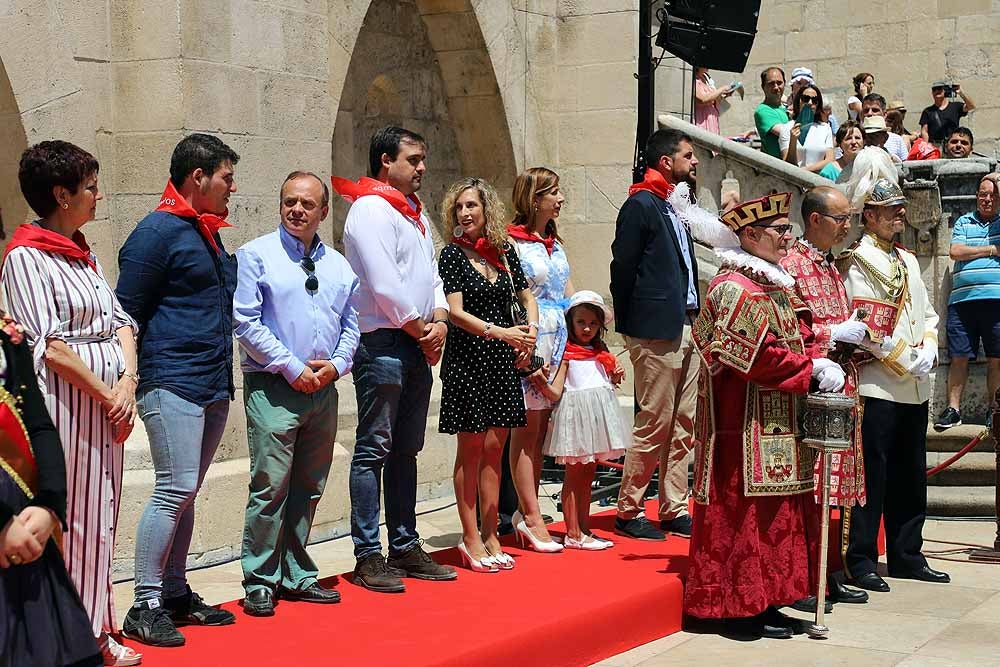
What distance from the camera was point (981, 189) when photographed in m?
9.79

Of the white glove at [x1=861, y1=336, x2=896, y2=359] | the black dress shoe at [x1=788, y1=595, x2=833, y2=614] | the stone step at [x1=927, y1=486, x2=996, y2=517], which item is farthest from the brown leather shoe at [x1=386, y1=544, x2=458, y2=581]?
the stone step at [x1=927, y1=486, x2=996, y2=517]

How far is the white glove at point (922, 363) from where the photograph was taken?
692cm

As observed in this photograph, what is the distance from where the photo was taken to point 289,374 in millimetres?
5430

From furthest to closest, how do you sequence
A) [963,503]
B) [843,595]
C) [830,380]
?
[963,503] → [843,595] → [830,380]

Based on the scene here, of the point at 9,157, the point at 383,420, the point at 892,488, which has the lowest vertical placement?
the point at 892,488

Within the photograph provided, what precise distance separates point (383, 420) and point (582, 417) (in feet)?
4.66

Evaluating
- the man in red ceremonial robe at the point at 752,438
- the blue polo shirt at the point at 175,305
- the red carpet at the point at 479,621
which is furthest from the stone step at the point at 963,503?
the blue polo shirt at the point at 175,305

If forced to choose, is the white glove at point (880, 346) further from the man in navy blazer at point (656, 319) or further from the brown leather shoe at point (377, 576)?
the brown leather shoe at point (377, 576)

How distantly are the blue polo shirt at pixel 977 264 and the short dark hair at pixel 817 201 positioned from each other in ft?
11.6

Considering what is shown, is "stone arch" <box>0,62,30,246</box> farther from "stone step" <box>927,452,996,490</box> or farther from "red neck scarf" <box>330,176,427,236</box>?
"stone step" <box>927,452,996,490</box>

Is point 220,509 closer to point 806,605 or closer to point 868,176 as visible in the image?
point 806,605

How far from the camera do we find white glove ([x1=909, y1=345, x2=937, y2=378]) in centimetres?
692

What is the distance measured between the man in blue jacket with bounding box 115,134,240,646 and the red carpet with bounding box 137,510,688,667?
0.57ft

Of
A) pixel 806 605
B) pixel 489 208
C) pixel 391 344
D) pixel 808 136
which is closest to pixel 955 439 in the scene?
pixel 806 605
